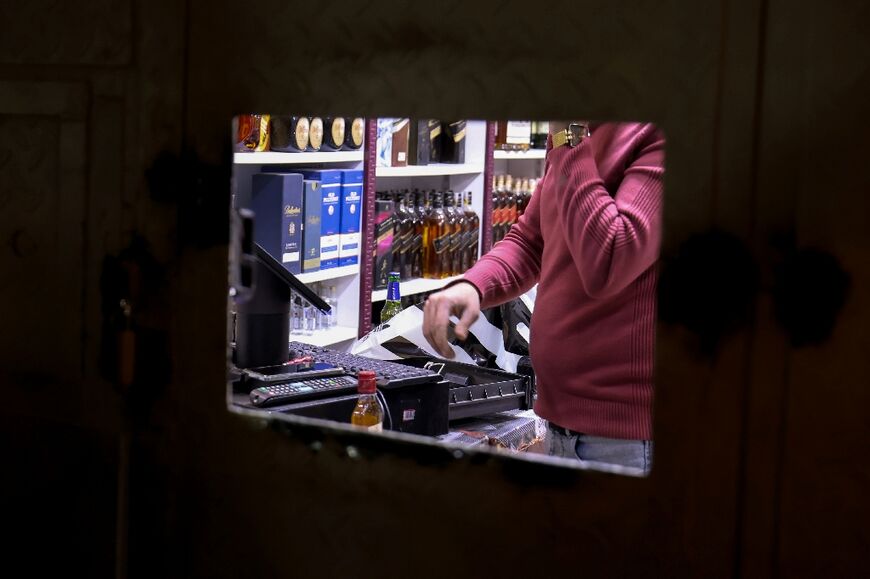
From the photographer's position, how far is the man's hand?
1.60m

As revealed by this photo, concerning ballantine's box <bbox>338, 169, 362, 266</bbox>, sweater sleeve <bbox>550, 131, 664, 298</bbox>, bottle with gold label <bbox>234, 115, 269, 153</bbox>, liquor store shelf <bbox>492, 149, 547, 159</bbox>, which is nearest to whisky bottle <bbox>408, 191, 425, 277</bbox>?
ballantine's box <bbox>338, 169, 362, 266</bbox>

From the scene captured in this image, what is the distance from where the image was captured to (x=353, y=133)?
3.41 m

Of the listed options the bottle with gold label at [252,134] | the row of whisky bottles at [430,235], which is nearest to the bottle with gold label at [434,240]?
the row of whisky bottles at [430,235]

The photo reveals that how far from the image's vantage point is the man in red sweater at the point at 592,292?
5.02 feet

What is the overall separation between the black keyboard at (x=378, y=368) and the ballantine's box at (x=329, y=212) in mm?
1191

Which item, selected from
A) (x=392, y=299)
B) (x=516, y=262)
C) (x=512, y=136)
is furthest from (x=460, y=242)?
(x=516, y=262)

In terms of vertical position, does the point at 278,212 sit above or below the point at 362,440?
A: above

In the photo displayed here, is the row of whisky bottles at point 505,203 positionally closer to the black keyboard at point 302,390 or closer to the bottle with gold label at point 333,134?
the bottle with gold label at point 333,134

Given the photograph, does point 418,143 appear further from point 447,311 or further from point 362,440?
point 362,440

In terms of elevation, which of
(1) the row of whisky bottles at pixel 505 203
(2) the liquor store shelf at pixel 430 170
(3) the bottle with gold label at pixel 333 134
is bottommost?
(1) the row of whisky bottles at pixel 505 203

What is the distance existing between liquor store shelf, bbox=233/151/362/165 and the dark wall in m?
1.58

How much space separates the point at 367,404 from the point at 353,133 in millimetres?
1776

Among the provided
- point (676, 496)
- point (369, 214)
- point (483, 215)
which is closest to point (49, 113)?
point (676, 496)

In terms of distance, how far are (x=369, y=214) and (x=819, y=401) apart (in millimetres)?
2870
